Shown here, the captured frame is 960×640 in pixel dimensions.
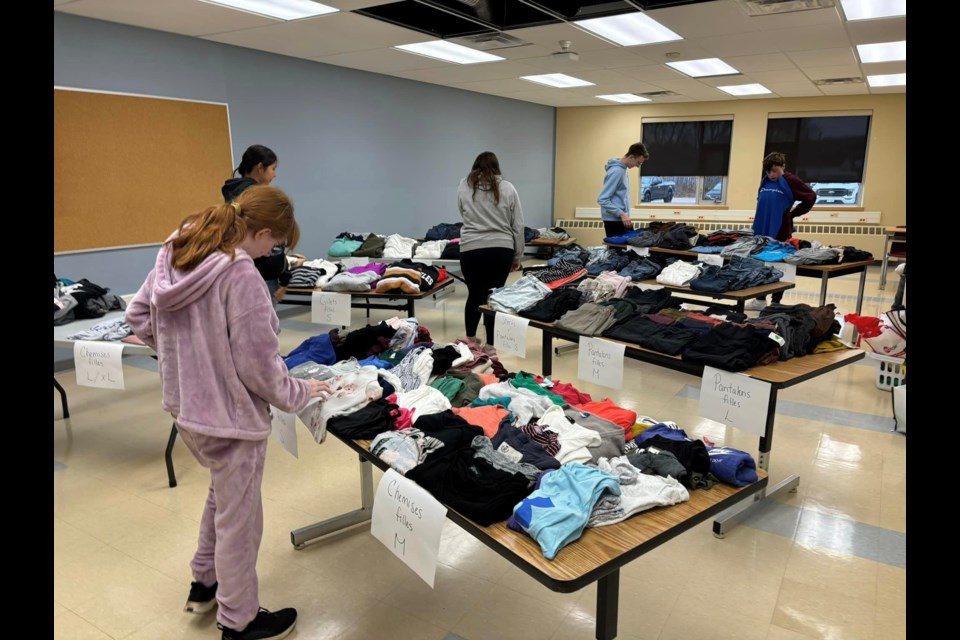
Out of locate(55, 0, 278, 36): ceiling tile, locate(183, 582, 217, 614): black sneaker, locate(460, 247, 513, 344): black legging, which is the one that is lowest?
locate(183, 582, 217, 614): black sneaker

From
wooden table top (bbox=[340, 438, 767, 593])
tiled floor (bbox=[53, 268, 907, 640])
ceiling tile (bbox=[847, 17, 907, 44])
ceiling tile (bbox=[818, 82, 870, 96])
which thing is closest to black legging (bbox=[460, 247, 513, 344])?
tiled floor (bbox=[53, 268, 907, 640])

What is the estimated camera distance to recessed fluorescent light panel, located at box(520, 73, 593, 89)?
8.08 meters

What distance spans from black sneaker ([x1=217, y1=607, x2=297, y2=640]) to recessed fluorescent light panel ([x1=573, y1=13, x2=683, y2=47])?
494 centimetres

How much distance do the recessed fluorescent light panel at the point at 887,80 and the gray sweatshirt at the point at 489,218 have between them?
6.00 meters

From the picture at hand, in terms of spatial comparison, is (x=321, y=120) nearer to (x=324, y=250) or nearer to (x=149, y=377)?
(x=324, y=250)

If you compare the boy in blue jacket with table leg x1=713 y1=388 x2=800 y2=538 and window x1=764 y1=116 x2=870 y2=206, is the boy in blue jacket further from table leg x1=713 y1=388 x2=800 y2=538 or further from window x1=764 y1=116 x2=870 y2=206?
window x1=764 y1=116 x2=870 y2=206

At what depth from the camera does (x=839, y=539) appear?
262cm

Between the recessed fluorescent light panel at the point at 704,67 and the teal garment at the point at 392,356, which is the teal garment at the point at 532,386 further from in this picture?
the recessed fluorescent light panel at the point at 704,67

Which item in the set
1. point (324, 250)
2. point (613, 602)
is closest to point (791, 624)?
point (613, 602)

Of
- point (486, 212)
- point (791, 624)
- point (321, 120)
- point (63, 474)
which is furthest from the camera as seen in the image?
point (321, 120)
